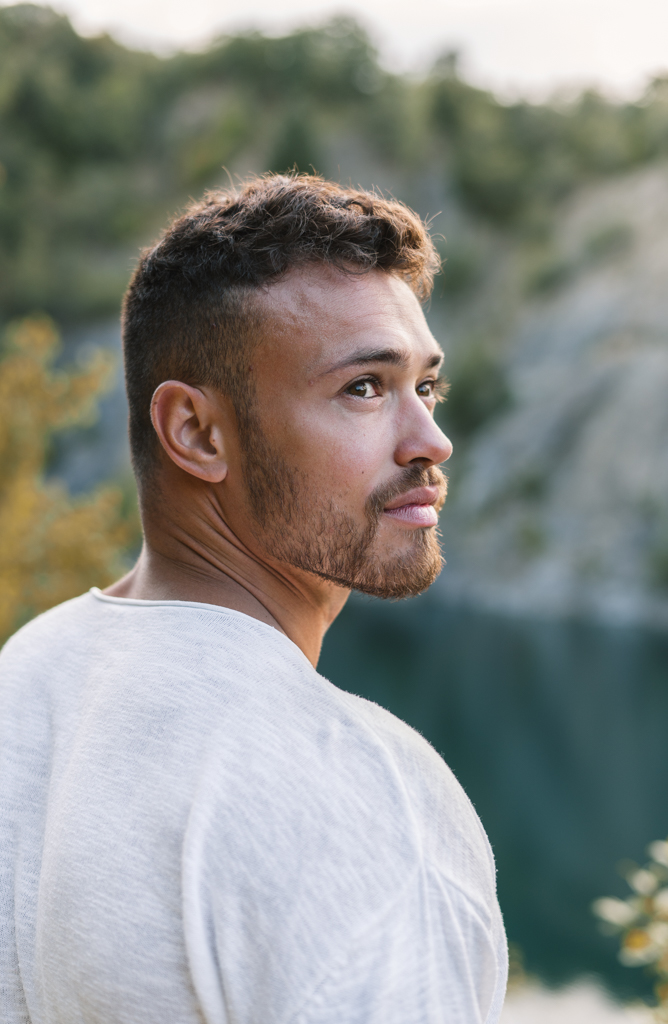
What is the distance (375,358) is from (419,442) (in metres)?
0.09

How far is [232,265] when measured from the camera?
796 mm

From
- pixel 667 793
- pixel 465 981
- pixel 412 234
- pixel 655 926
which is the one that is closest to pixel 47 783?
pixel 465 981

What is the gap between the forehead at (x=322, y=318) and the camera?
782 mm

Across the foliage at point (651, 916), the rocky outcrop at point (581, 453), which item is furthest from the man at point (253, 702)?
the rocky outcrop at point (581, 453)

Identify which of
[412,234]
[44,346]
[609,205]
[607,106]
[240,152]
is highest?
[607,106]

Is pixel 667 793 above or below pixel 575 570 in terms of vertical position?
below

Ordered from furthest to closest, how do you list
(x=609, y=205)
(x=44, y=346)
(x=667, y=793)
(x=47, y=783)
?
(x=609, y=205) → (x=667, y=793) → (x=44, y=346) → (x=47, y=783)

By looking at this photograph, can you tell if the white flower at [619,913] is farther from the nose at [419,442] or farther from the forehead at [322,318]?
the forehead at [322,318]

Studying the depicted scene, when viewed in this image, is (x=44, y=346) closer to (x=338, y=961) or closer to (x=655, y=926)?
(x=655, y=926)

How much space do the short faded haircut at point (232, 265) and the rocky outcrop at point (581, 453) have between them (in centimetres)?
1428

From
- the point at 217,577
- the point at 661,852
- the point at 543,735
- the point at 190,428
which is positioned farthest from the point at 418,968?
the point at 543,735

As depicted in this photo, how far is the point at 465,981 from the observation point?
56cm

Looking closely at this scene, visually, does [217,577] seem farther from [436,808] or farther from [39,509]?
[39,509]

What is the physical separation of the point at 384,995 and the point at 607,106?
28.8 meters
